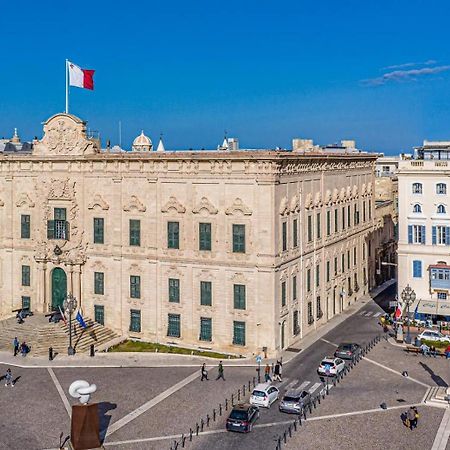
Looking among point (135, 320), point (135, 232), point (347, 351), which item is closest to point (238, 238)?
point (135, 232)

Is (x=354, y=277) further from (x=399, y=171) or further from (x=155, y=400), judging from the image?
(x=155, y=400)

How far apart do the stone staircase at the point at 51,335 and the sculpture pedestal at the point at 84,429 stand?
21206 mm

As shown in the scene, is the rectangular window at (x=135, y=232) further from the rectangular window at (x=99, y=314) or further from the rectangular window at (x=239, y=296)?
the rectangular window at (x=239, y=296)

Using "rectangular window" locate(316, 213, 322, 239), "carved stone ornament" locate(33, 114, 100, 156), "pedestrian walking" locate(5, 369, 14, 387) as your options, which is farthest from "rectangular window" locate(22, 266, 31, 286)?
"rectangular window" locate(316, 213, 322, 239)

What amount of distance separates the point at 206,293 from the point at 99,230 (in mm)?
13359

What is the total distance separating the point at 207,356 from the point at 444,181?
99.1 ft

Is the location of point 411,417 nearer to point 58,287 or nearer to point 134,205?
point 134,205

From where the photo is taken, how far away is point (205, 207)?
2308 inches

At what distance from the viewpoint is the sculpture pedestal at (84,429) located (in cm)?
3725

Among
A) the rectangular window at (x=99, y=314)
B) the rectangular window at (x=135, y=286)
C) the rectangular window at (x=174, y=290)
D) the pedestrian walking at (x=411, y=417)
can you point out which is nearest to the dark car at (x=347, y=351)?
the pedestrian walking at (x=411, y=417)

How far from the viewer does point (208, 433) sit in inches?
1569

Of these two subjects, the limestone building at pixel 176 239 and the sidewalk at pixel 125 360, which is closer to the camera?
the sidewalk at pixel 125 360

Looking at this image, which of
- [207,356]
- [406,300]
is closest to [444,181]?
[406,300]

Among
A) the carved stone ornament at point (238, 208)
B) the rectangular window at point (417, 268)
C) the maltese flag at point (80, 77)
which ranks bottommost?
the rectangular window at point (417, 268)
